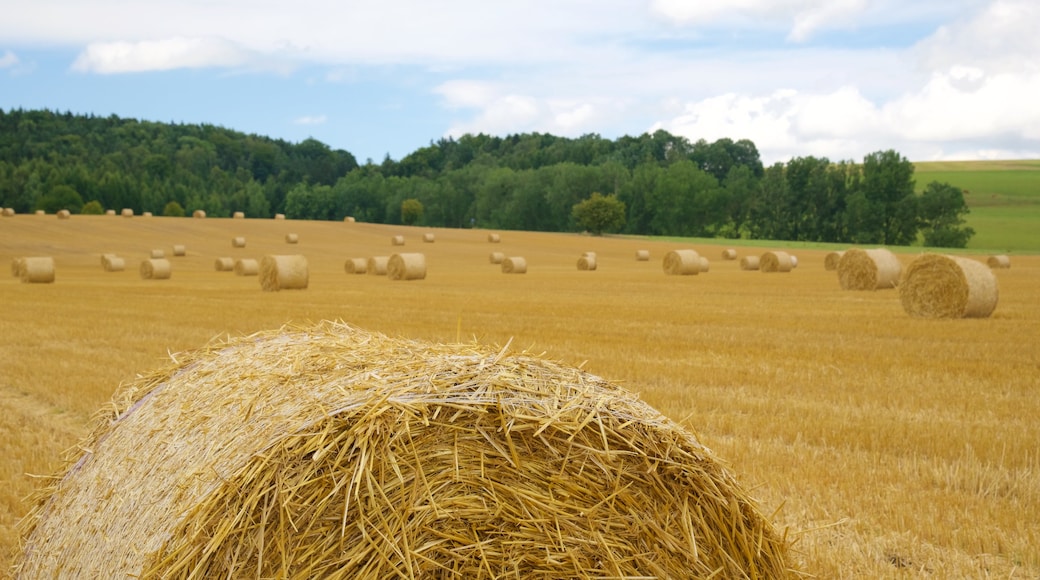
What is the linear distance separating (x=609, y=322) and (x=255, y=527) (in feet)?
45.7

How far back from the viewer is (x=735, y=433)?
7.95 meters

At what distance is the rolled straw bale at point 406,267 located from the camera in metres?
31.8

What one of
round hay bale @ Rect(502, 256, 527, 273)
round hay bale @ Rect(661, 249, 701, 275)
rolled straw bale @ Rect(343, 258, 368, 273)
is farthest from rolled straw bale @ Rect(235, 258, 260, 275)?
round hay bale @ Rect(661, 249, 701, 275)

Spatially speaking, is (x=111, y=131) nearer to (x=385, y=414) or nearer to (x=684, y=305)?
(x=684, y=305)

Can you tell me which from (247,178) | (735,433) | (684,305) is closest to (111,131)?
(247,178)

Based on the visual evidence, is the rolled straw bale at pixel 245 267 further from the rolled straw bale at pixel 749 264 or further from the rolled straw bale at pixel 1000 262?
the rolled straw bale at pixel 1000 262

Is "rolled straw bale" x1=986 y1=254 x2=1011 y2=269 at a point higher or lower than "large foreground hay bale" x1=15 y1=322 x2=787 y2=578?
lower

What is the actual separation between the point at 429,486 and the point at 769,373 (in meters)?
8.31

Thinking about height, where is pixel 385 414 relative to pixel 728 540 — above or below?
above

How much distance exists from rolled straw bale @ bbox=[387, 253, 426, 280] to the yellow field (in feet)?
4.37

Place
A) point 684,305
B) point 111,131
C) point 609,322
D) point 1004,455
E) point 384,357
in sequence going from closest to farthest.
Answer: point 384,357
point 1004,455
point 609,322
point 684,305
point 111,131

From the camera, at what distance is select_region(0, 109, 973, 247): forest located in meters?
89.9

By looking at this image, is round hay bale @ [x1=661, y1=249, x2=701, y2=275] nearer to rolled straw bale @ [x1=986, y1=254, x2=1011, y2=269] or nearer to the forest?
rolled straw bale @ [x1=986, y1=254, x2=1011, y2=269]

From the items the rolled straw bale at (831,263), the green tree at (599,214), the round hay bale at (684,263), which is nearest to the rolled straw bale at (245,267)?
the round hay bale at (684,263)
